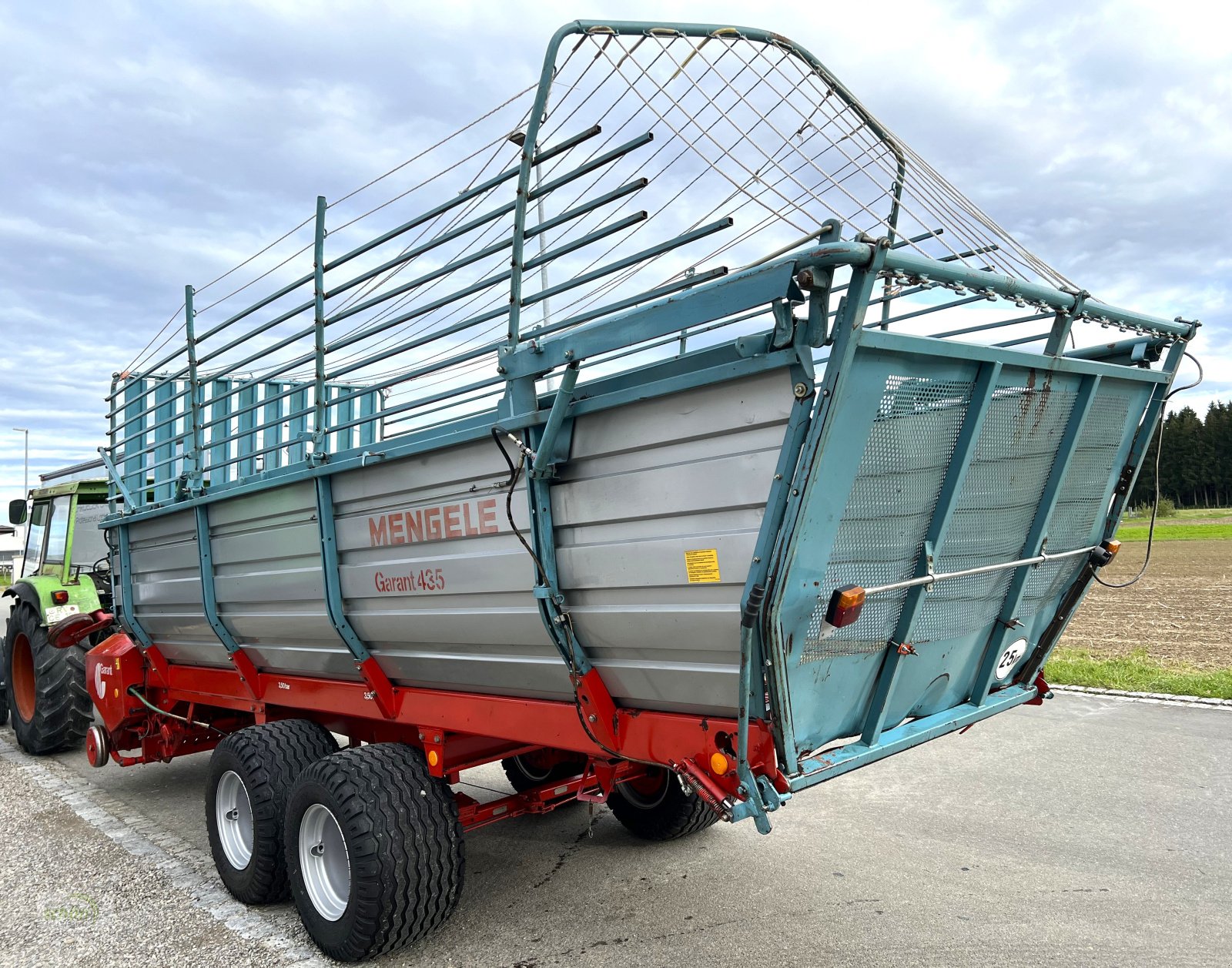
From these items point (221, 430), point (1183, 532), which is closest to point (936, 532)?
point (221, 430)

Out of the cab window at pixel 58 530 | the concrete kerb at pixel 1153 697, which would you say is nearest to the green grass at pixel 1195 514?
the concrete kerb at pixel 1153 697

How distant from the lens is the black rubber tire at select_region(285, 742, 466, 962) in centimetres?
359

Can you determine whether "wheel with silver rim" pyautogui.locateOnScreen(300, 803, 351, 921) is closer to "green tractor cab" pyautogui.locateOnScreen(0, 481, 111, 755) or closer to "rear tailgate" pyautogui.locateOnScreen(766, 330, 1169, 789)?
"rear tailgate" pyautogui.locateOnScreen(766, 330, 1169, 789)

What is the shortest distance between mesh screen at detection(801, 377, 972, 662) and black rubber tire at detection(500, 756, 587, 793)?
197cm

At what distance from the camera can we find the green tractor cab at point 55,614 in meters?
7.07

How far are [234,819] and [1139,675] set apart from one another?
7.90 m

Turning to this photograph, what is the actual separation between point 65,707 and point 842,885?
19.5 ft

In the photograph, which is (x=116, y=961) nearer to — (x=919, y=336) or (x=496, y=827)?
(x=496, y=827)

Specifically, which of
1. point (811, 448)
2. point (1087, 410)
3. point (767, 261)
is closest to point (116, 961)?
point (811, 448)

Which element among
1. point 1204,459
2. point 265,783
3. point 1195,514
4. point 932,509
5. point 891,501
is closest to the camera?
point 891,501

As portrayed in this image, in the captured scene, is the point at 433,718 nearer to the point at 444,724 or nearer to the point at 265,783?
the point at 444,724

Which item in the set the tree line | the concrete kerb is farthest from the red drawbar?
the tree line

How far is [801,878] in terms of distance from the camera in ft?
14.7

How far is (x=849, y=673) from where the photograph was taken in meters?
3.10
